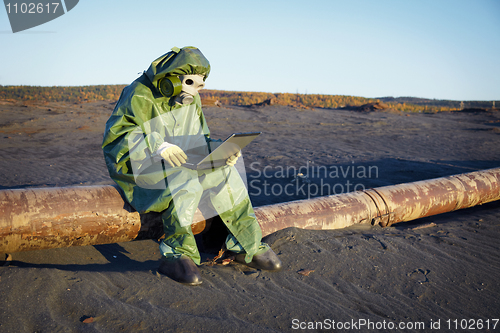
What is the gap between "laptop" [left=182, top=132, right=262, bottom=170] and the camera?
2.26 meters

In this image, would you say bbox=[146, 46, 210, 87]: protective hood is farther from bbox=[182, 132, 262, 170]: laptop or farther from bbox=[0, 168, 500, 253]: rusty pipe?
bbox=[0, 168, 500, 253]: rusty pipe

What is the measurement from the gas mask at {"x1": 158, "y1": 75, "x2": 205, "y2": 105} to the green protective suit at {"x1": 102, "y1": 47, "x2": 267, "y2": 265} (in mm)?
46

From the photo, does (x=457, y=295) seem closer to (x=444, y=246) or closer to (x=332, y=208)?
(x=444, y=246)

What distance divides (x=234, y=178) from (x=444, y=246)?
7.07 ft

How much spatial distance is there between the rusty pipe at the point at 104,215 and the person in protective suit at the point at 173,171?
0.20 metres

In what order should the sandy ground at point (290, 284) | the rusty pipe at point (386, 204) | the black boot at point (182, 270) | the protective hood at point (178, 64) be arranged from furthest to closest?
the rusty pipe at point (386, 204) < the protective hood at point (178, 64) < the black boot at point (182, 270) < the sandy ground at point (290, 284)

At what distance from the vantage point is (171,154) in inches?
95.2

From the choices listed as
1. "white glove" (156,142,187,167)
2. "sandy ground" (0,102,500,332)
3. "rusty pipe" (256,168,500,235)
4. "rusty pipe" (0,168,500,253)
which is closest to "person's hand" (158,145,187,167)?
"white glove" (156,142,187,167)

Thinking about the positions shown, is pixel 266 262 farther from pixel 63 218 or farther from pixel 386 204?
pixel 386 204

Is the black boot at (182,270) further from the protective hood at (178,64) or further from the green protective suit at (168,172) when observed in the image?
the protective hood at (178,64)

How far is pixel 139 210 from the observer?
2.58 metres

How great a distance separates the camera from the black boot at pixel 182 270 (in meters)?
2.23

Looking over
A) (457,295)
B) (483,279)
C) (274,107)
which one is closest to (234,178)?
(457,295)

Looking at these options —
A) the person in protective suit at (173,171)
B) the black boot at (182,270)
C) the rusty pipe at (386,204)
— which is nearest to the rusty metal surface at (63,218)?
the person in protective suit at (173,171)
